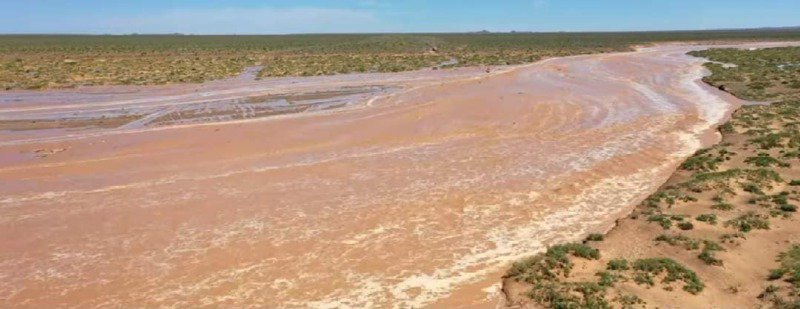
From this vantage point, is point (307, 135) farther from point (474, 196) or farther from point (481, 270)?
point (481, 270)

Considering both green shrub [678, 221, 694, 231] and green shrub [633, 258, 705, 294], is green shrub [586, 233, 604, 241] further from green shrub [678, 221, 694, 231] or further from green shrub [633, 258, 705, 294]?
green shrub [678, 221, 694, 231]

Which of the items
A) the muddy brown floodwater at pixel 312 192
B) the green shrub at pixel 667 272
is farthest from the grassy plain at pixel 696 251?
the muddy brown floodwater at pixel 312 192

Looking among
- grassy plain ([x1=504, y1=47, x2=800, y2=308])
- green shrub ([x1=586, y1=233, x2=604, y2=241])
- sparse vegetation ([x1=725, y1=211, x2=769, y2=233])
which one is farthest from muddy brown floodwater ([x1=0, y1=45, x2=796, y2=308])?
sparse vegetation ([x1=725, y1=211, x2=769, y2=233])

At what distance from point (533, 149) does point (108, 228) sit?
475 inches

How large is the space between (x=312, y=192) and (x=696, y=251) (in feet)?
27.3

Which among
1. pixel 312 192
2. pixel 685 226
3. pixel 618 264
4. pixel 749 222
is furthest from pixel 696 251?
pixel 312 192

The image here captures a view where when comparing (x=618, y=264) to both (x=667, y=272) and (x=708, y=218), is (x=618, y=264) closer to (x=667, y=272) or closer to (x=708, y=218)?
(x=667, y=272)

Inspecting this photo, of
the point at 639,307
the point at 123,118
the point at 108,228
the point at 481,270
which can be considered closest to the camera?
the point at 639,307

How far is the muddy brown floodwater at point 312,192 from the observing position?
10039 millimetres

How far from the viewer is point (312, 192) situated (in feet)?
49.3

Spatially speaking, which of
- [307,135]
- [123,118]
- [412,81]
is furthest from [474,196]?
[412,81]

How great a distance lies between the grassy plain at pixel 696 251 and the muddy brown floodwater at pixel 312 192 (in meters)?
0.75

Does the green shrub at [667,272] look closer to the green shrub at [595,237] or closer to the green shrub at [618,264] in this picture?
the green shrub at [618,264]

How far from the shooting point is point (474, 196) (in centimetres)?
1450
